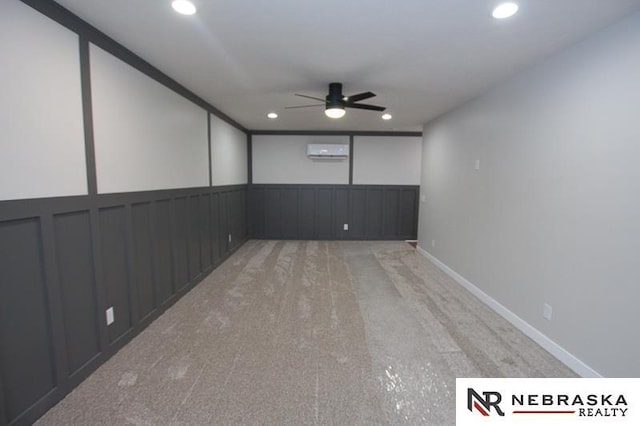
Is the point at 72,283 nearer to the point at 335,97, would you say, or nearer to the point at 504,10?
the point at 335,97

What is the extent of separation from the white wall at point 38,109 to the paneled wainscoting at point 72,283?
121 mm

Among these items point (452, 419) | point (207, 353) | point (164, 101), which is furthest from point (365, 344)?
point (164, 101)

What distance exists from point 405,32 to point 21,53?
228 cm

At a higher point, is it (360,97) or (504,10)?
(504,10)

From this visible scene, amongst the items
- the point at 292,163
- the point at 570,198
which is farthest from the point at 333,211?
the point at 570,198

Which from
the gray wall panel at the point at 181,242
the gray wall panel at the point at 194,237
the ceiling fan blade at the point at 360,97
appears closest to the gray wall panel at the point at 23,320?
the gray wall panel at the point at 181,242

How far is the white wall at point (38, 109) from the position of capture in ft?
4.91

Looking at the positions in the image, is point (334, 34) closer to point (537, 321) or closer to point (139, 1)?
point (139, 1)

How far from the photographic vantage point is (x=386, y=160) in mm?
6473

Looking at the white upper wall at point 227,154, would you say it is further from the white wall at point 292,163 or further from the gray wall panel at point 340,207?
the gray wall panel at point 340,207

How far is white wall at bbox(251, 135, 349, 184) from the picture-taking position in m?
6.43

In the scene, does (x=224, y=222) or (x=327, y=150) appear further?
(x=327, y=150)

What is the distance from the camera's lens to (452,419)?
5.52 feet

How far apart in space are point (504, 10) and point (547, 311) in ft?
7.46
